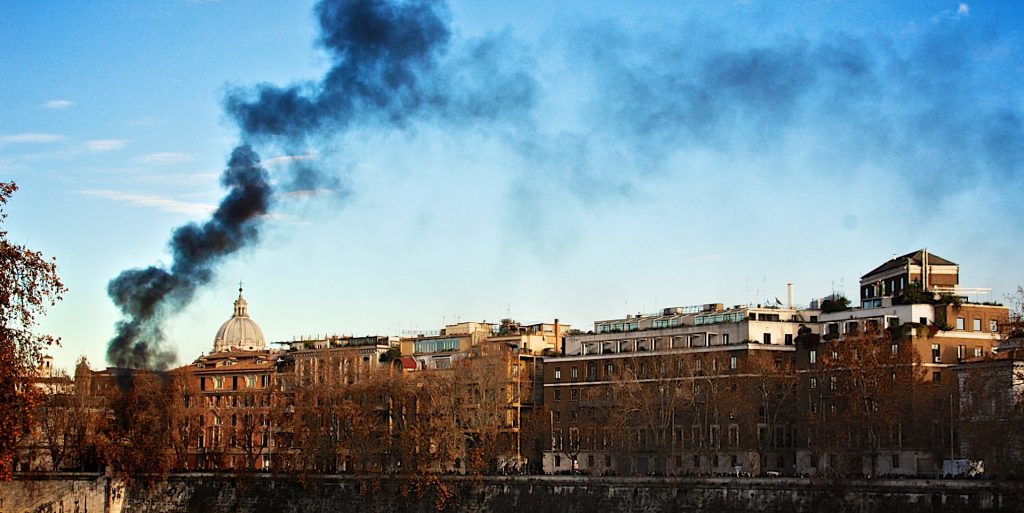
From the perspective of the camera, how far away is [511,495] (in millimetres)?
106188

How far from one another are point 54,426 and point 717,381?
56824mm

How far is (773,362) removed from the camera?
116 m

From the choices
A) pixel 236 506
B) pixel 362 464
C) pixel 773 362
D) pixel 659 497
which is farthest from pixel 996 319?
pixel 236 506

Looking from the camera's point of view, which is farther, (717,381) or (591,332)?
(591,332)

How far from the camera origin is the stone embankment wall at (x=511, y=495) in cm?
8419

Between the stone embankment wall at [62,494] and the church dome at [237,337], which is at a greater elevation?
the church dome at [237,337]

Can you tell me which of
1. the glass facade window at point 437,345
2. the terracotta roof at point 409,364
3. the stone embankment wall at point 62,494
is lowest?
the stone embankment wall at point 62,494

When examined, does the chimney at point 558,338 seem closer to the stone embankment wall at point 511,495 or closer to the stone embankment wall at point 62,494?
the stone embankment wall at point 511,495

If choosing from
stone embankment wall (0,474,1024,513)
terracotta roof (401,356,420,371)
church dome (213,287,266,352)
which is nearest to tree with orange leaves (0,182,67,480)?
stone embankment wall (0,474,1024,513)

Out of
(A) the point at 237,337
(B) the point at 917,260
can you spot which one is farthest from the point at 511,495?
(A) the point at 237,337

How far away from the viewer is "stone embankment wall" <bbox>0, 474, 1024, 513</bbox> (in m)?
84.2

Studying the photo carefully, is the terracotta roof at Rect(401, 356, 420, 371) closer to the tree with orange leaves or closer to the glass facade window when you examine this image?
the glass facade window

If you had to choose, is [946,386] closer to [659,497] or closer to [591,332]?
[659,497]

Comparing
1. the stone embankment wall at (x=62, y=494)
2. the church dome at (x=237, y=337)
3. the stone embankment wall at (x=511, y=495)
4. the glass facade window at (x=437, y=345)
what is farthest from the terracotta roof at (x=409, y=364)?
the church dome at (x=237, y=337)
